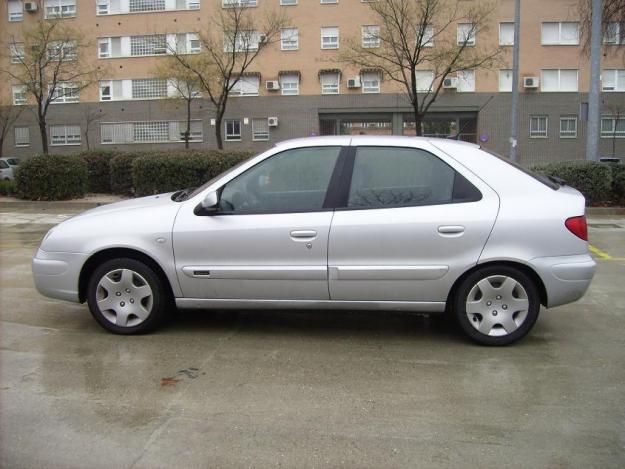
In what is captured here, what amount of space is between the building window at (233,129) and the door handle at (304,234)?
3419cm

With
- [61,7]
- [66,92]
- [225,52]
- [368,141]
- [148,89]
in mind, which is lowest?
[368,141]

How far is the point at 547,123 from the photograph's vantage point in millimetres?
36031

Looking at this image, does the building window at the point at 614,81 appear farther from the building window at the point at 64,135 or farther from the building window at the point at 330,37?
the building window at the point at 64,135

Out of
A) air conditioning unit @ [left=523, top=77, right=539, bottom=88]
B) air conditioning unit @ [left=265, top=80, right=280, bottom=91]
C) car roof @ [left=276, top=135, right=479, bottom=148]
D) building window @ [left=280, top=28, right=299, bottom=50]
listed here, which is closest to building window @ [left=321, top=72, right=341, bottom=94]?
building window @ [left=280, top=28, right=299, bottom=50]

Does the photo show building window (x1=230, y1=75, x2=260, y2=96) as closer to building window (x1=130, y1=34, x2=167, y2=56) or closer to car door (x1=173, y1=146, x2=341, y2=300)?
building window (x1=130, y1=34, x2=167, y2=56)

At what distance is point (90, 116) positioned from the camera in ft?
130

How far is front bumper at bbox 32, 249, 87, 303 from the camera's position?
4875 mm

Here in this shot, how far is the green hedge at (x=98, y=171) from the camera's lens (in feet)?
58.8

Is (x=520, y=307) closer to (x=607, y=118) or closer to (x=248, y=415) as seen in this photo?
(x=248, y=415)

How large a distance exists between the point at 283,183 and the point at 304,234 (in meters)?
0.49

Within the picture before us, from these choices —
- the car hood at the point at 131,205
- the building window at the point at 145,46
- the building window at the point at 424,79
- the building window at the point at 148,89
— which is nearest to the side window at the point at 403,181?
the car hood at the point at 131,205

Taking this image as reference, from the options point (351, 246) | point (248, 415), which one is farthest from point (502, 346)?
point (248, 415)

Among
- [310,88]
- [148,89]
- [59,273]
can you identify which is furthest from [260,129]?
[59,273]

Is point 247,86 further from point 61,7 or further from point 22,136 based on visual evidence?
point 22,136
